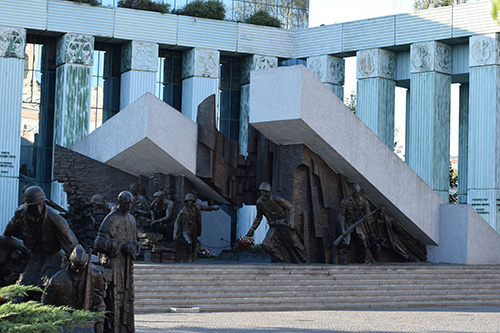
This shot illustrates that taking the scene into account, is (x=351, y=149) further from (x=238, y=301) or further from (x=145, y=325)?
(x=145, y=325)

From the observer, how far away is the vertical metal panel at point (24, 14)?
2672 cm

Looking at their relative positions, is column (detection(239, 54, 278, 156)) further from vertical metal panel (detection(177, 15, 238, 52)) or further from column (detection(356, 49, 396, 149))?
column (detection(356, 49, 396, 149))

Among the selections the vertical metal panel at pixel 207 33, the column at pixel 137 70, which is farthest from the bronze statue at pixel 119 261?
the vertical metal panel at pixel 207 33

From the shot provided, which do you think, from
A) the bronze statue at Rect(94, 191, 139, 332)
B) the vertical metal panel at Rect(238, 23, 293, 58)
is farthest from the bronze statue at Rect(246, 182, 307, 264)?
the vertical metal panel at Rect(238, 23, 293, 58)

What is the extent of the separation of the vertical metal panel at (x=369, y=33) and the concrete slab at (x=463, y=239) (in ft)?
35.7

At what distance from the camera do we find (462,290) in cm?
1530

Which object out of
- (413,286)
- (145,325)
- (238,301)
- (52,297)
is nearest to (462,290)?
(413,286)

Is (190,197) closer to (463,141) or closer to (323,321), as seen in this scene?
(323,321)

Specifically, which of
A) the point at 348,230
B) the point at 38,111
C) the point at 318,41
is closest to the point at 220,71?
the point at 318,41

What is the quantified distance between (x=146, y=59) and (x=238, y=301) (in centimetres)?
1675

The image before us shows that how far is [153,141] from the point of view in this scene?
16.6 meters

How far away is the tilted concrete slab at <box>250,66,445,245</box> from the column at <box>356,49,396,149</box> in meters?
10.2

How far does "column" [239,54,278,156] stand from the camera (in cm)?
3009

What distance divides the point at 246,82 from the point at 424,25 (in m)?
6.93
